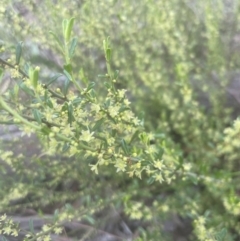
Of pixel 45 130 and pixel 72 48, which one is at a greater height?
pixel 72 48

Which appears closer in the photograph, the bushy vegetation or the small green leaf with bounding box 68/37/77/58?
the small green leaf with bounding box 68/37/77/58

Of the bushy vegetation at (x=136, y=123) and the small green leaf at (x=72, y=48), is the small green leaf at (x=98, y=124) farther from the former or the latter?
the small green leaf at (x=72, y=48)

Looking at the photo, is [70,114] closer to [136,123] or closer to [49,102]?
[49,102]

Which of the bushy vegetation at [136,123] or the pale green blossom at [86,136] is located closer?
the pale green blossom at [86,136]

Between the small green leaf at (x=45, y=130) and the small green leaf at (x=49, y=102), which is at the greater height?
the small green leaf at (x=49, y=102)

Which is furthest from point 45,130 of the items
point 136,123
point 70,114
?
point 136,123

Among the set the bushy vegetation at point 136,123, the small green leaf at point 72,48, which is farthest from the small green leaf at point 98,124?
the small green leaf at point 72,48

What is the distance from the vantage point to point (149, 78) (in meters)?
1.09

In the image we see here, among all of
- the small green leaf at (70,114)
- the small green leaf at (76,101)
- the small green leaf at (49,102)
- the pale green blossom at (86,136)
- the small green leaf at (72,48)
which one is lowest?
the pale green blossom at (86,136)

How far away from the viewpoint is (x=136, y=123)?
65cm

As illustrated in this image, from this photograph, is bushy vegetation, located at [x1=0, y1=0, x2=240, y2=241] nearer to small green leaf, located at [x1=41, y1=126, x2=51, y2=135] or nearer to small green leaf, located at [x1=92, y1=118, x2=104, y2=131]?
small green leaf, located at [x1=92, y1=118, x2=104, y2=131]

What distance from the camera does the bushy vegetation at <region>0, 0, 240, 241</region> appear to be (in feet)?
2.54

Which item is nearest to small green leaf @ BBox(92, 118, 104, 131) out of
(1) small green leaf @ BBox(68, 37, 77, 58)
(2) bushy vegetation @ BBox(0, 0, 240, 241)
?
(2) bushy vegetation @ BBox(0, 0, 240, 241)

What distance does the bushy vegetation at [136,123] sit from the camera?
0.77 metres
